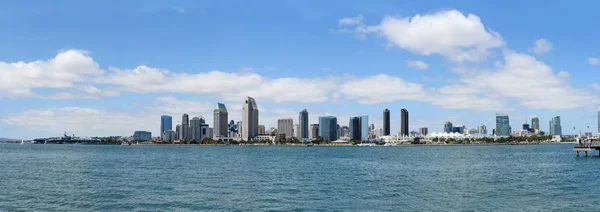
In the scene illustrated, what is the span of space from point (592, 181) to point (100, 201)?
5171cm

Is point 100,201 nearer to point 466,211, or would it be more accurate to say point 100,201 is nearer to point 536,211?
point 466,211

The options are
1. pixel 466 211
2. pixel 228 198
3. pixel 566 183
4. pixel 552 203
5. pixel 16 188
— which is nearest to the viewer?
pixel 466 211

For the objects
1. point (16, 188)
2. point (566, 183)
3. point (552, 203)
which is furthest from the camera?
point (566, 183)

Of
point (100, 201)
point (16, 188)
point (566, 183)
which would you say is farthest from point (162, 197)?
point (566, 183)

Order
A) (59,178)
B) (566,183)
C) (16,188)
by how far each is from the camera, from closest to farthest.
Answer: (16,188), (566,183), (59,178)

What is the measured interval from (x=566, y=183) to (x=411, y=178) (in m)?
17.0

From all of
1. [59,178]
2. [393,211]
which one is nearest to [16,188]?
[59,178]

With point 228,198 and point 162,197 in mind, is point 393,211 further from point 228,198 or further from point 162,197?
point 162,197

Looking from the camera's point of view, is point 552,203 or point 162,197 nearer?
point 552,203

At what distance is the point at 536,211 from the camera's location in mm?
36219

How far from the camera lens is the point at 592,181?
185 ft

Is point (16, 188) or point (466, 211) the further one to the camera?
point (16, 188)

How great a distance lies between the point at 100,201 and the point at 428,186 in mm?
31853

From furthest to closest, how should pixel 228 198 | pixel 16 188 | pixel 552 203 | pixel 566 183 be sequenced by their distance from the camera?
pixel 566 183 → pixel 16 188 → pixel 228 198 → pixel 552 203
